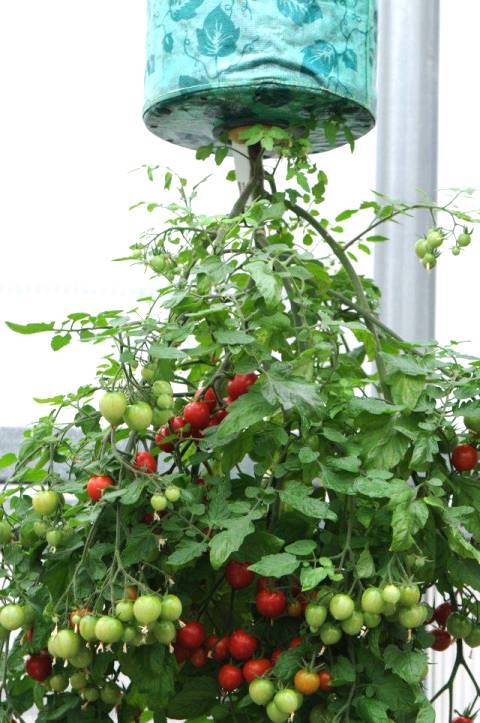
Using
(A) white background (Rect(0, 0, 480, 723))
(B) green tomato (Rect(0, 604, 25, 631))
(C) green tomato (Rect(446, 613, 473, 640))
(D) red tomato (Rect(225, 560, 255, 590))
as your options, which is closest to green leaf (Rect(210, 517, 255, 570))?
(D) red tomato (Rect(225, 560, 255, 590))

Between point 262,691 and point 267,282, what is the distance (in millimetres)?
396

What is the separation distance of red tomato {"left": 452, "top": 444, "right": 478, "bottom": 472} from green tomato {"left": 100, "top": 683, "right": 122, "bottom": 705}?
441 millimetres

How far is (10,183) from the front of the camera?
219 cm

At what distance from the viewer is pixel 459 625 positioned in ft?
4.15

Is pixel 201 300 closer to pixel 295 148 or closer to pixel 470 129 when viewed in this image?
pixel 295 148

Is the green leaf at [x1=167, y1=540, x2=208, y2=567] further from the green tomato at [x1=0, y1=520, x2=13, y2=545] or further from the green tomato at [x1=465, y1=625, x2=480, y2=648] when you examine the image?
the green tomato at [x1=465, y1=625, x2=480, y2=648]

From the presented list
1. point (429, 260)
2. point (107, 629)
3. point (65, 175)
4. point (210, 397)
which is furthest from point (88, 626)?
point (65, 175)

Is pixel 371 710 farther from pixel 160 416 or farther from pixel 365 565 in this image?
pixel 160 416

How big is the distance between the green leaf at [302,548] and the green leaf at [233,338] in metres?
0.21

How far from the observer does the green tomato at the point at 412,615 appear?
110cm

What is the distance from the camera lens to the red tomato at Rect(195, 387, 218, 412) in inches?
50.4

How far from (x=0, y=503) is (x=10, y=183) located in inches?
43.8

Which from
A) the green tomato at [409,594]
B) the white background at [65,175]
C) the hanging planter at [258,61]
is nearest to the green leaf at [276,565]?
the green tomato at [409,594]

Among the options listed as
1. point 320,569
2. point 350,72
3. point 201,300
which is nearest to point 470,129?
point 350,72
